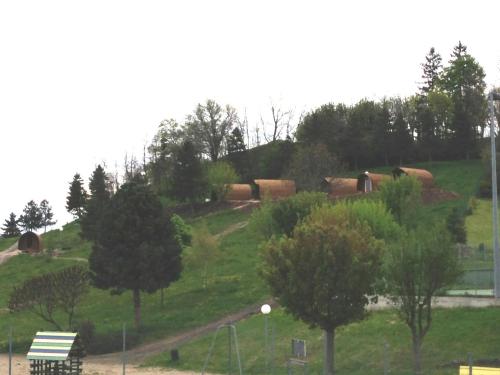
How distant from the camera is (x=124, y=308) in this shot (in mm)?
50344

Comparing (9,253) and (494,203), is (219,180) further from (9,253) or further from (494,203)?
(494,203)

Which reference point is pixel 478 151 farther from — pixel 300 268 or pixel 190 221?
pixel 300 268

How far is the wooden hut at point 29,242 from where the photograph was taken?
80.2m

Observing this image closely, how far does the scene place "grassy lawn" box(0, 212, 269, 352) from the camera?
43.9 meters

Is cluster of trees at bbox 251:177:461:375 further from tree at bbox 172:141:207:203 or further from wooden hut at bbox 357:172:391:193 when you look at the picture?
tree at bbox 172:141:207:203

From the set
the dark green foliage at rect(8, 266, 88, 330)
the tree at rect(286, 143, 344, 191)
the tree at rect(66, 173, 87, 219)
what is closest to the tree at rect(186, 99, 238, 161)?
the tree at rect(66, 173, 87, 219)

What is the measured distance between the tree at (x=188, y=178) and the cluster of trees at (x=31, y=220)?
44.3 metres

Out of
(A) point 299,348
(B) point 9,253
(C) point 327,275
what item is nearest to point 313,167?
(B) point 9,253

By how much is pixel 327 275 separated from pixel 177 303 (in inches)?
944

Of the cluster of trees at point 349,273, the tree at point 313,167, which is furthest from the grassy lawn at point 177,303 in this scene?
the cluster of trees at point 349,273

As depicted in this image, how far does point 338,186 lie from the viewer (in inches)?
3142

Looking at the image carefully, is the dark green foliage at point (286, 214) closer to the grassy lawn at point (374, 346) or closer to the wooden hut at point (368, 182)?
the grassy lawn at point (374, 346)

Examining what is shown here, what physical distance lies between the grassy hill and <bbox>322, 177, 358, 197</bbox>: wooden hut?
36.9 ft

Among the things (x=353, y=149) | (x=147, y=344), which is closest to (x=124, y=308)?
(x=147, y=344)
